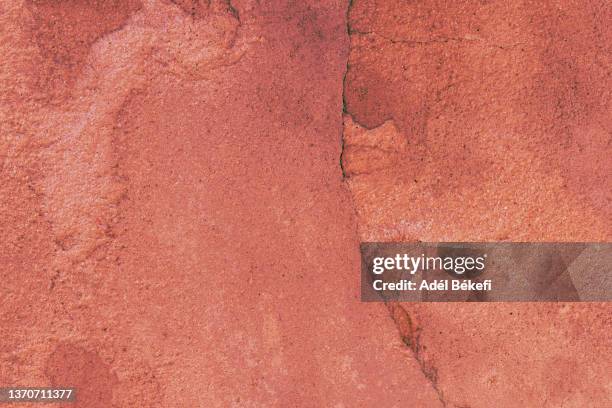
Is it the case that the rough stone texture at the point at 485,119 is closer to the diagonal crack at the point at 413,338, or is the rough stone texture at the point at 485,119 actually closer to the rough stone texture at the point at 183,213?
the rough stone texture at the point at 183,213

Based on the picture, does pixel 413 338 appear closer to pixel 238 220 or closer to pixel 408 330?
pixel 408 330

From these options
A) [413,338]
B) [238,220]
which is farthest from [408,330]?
[238,220]

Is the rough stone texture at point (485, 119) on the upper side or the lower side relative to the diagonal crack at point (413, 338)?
upper

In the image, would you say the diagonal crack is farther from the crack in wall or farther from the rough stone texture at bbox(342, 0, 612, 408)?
the rough stone texture at bbox(342, 0, 612, 408)

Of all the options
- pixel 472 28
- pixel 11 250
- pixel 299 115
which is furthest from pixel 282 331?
pixel 472 28

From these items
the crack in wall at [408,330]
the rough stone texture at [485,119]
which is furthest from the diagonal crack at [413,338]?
the rough stone texture at [485,119]

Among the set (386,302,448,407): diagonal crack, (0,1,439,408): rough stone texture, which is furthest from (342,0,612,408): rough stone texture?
(386,302,448,407): diagonal crack
